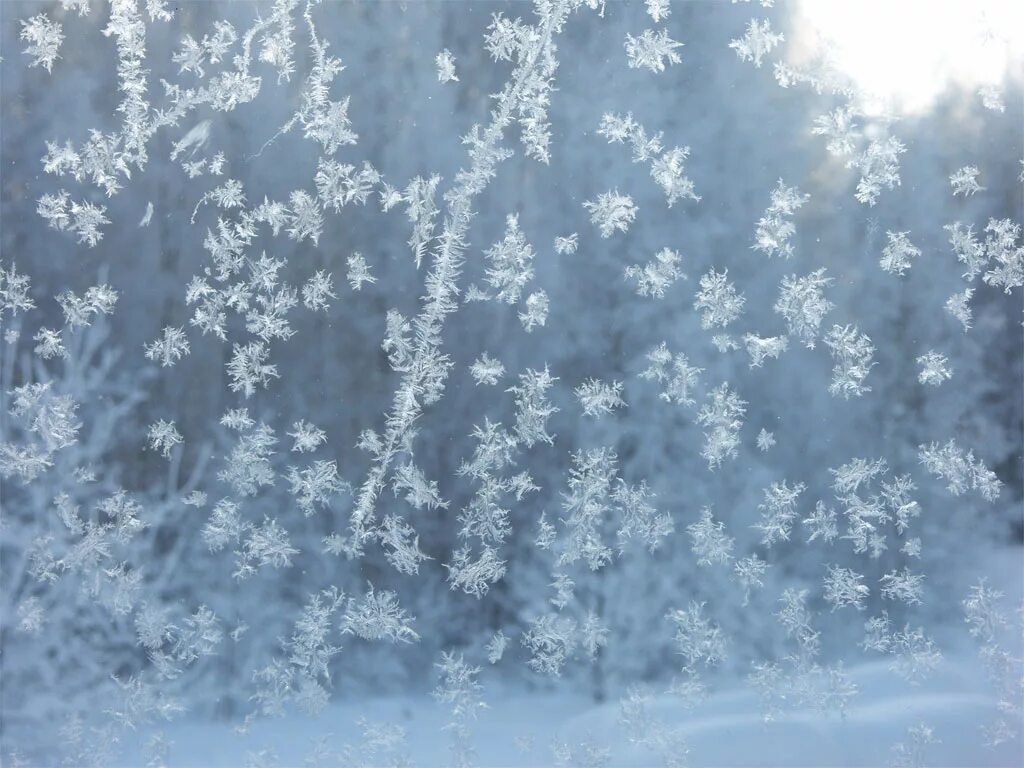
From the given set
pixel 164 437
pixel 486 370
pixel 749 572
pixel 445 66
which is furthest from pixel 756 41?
pixel 164 437

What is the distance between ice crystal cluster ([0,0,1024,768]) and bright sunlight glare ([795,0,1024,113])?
0.02 meters

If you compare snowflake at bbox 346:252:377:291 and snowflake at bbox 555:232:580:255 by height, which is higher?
snowflake at bbox 555:232:580:255

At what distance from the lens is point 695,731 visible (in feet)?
2.49

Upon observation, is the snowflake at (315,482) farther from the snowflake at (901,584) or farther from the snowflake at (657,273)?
the snowflake at (901,584)

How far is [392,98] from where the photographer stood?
74cm

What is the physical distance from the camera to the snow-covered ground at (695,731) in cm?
75

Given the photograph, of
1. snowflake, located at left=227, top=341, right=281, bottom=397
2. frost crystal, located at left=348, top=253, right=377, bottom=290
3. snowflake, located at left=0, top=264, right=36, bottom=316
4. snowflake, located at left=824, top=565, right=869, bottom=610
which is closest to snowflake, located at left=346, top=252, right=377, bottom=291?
frost crystal, located at left=348, top=253, right=377, bottom=290

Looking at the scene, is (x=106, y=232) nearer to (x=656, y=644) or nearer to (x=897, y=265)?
(x=656, y=644)

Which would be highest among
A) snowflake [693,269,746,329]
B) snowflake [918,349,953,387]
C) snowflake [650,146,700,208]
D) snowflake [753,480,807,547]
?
snowflake [650,146,700,208]

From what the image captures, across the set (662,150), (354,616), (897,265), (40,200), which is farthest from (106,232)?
(897,265)

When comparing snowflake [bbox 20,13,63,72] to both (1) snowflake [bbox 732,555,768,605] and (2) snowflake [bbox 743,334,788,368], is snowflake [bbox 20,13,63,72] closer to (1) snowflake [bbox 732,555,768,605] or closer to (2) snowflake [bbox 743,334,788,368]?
(2) snowflake [bbox 743,334,788,368]

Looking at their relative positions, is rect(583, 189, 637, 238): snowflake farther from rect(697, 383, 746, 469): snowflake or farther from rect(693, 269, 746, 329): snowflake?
rect(697, 383, 746, 469): snowflake

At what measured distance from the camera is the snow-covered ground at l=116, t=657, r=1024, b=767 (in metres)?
0.75

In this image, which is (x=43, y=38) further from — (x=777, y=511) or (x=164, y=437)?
(x=777, y=511)
